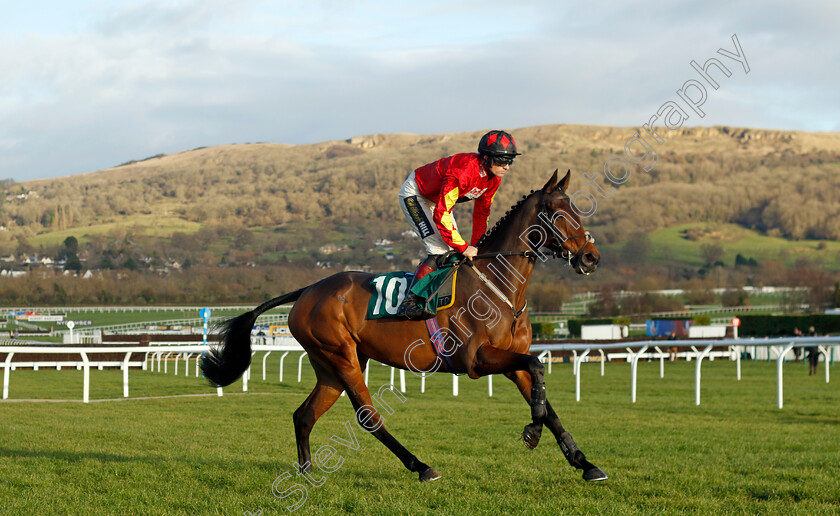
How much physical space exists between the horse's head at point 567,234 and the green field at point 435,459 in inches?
53.9

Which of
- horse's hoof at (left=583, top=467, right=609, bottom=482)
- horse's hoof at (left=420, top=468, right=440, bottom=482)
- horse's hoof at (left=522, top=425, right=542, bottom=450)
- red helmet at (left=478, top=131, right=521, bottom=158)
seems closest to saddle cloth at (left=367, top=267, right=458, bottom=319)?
red helmet at (left=478, top=131, right=521, bottom=158)

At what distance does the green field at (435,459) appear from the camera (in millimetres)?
4480

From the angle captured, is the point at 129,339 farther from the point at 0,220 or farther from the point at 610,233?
the point at 0,220

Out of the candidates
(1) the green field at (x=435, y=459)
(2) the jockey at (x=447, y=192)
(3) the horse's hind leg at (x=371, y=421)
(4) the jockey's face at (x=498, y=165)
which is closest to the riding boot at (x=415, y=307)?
(2) the jockey at (x=447, y=192)

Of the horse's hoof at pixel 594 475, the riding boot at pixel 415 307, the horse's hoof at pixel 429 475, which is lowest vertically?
the horse's hoof at pixel 429 475

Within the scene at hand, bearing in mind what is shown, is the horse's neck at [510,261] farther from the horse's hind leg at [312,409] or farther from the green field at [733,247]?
the green field at [733,247]

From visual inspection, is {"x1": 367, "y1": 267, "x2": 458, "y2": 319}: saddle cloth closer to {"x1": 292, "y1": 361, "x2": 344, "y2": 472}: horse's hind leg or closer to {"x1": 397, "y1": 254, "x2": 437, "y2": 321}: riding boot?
{"x1": 397, "y1": 254, "x2": 437, "y2": 321}: riding boot

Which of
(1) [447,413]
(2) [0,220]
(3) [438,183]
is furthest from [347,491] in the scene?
(2) [0,220]

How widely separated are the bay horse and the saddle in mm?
52

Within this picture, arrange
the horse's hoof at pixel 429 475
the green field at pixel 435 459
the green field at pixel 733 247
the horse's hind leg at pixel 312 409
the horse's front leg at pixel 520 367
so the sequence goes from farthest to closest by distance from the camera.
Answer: the green field at pixel 733 247
the horse's hind leg at pixel 312 409
the horse's hoof at pixel 429 475
the horse's front leg at pixel 520 367
the green field at pixel 435 459

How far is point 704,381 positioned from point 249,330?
14.9 metres

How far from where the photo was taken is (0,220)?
176m

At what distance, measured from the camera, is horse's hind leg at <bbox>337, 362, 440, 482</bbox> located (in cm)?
507

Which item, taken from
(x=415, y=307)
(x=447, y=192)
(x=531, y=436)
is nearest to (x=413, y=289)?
(x=415, y=307)
